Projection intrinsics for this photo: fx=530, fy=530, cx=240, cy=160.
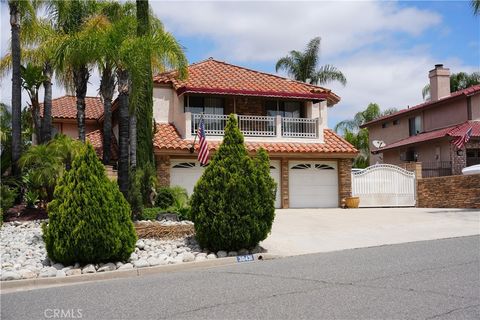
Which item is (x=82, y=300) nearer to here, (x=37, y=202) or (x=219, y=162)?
(x=219, y=162)

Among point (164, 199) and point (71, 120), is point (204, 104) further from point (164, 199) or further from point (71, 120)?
point (71, 120)

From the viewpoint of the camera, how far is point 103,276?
9617 millimetres

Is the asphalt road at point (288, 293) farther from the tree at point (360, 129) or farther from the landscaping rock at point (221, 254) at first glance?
the tree at point (360, 129)

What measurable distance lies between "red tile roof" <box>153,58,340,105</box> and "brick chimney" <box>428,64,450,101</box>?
10732mm

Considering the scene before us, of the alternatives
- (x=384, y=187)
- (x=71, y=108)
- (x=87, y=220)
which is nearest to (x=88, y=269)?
(x=87, y=220)

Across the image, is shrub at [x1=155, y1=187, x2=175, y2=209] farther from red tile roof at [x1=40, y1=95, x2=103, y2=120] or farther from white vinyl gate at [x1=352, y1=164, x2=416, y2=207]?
red tile roof at [x1=40, y1=95, x2=103, y2=120]

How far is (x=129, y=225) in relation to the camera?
34.9 feet

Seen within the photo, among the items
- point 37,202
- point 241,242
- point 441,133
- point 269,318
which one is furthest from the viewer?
point 441,133

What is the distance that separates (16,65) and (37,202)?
4.92 m

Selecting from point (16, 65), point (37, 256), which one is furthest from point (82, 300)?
point (16, 65)

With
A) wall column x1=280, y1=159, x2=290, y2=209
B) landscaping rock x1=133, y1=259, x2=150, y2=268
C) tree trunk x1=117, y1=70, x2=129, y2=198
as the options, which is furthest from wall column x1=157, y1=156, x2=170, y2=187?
landscaping rock x1=133, y1=259, x2=150, y2=268

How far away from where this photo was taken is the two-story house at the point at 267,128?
22.8 m

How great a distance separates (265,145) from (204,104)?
136 inches

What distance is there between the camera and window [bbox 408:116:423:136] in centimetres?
3553
